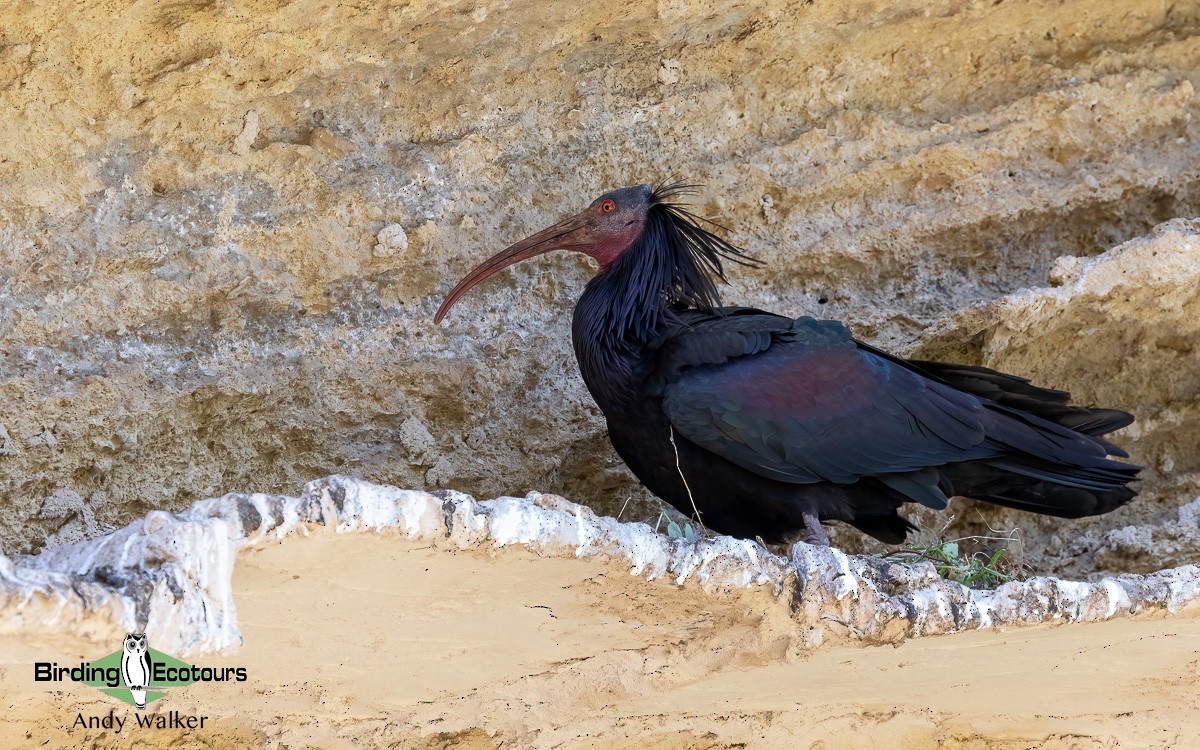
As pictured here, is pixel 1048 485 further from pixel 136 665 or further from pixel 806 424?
pixel 136 665

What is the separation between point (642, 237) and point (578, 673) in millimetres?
1653

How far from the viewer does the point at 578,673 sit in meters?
3.69

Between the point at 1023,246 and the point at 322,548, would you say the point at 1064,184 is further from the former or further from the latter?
the point at 322,548

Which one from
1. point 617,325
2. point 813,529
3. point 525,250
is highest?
point 525,250

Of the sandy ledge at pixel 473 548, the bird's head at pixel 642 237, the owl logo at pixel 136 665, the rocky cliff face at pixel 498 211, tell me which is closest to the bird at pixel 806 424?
the bird's head at pixel 642 237

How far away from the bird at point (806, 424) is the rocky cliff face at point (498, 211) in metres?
0.42

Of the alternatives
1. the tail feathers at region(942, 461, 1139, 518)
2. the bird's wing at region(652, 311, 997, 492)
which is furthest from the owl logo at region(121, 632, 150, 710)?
the tail feathers at region(942, 461, 1139, 518)

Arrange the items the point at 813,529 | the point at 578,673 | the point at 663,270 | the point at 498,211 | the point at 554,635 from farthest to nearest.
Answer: the point at 498,211 → the point at 663,270 → the point at 813,529 → the point at 578,673 → the point at 554,635

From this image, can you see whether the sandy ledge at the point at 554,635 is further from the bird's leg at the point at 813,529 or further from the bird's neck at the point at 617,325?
the bird's neck at the point at 617,325

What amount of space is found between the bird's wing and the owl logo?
1.75m

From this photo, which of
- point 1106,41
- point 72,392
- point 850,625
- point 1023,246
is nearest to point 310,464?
point 72,392

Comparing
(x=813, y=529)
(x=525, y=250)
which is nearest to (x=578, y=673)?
(x=813, y=529)

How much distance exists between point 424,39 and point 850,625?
252cm

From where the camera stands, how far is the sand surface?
3.18m
